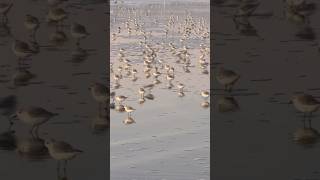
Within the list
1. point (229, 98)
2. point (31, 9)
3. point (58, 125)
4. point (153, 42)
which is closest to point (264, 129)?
point (229, 98)

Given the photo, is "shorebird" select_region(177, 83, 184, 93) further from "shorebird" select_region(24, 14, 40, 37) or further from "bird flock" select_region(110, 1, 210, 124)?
"shorebird" select_region(24, 14, 40, 37)

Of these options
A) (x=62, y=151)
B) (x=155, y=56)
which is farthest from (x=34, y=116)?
(x=155, y=56)

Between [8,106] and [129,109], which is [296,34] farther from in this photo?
[8,106]

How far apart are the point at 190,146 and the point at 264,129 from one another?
0.54 metres

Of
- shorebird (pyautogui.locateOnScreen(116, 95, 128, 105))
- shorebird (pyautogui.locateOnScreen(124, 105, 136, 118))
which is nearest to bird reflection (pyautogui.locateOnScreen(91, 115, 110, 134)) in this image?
shorebird (pyautogui.locateOnScreen(124, 105, 136, 118))

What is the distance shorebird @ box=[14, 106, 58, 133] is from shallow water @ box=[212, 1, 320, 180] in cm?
70

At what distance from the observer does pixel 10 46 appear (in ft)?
9.42

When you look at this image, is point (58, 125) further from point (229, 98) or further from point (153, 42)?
point (153, 42)

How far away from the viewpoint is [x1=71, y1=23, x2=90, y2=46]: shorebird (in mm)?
2638

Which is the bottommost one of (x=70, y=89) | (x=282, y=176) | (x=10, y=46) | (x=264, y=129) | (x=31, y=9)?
(x=282, y=176)

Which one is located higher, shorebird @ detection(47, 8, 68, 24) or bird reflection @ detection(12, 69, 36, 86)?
shorebird @ detection(47, 8, 68, 24)

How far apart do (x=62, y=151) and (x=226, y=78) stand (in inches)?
30.9

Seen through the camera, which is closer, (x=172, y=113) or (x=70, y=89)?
(x=70, y=89)

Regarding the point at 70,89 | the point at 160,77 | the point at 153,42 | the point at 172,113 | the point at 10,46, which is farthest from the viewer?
the point at 153,42
